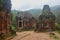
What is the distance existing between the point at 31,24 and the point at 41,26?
149 inches

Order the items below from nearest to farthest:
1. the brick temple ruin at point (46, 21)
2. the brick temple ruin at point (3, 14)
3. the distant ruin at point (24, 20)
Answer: the brick temple ruin at point (3, 14) → the brick temple ruin at point (46, 21) → the distant ruin at point (24, 20)

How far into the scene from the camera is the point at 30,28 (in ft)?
47.0

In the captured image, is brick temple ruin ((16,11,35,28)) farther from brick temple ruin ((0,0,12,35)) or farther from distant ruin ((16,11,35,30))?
brick temple ruin ((0,0,12,35))

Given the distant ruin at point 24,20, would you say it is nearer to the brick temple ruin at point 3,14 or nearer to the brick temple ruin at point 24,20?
the brick temple ruin at point 24,20

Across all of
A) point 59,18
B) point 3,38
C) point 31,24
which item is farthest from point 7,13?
point 31,24

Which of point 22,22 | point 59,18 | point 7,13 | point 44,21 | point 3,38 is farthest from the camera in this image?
point 22,22

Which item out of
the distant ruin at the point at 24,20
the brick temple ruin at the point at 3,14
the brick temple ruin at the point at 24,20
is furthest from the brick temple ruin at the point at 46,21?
the brick temple ruin at the point at 3,14

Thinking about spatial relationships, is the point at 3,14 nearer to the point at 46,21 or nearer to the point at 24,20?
the point at 46,21

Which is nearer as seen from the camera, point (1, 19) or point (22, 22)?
point (1, 19)

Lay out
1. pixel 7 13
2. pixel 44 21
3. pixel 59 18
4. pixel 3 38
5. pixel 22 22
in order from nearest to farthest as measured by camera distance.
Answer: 1. pixel 3 38
2. pixel 7 13
3. pixel 59 18
4. pixel 44 21
5. pixel 22 22

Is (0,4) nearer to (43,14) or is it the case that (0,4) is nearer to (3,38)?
(3,38)

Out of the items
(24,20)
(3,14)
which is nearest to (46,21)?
(24,20)

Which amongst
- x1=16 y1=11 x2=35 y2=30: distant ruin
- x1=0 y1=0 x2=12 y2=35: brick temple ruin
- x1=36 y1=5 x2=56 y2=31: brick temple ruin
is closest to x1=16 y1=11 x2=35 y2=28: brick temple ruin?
x1=16 y1=11 x2=35 y2=30: distant ruin

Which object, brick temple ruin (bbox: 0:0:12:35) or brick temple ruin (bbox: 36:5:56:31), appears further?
brick temple ruin (bbox: 36:5:56:31)
